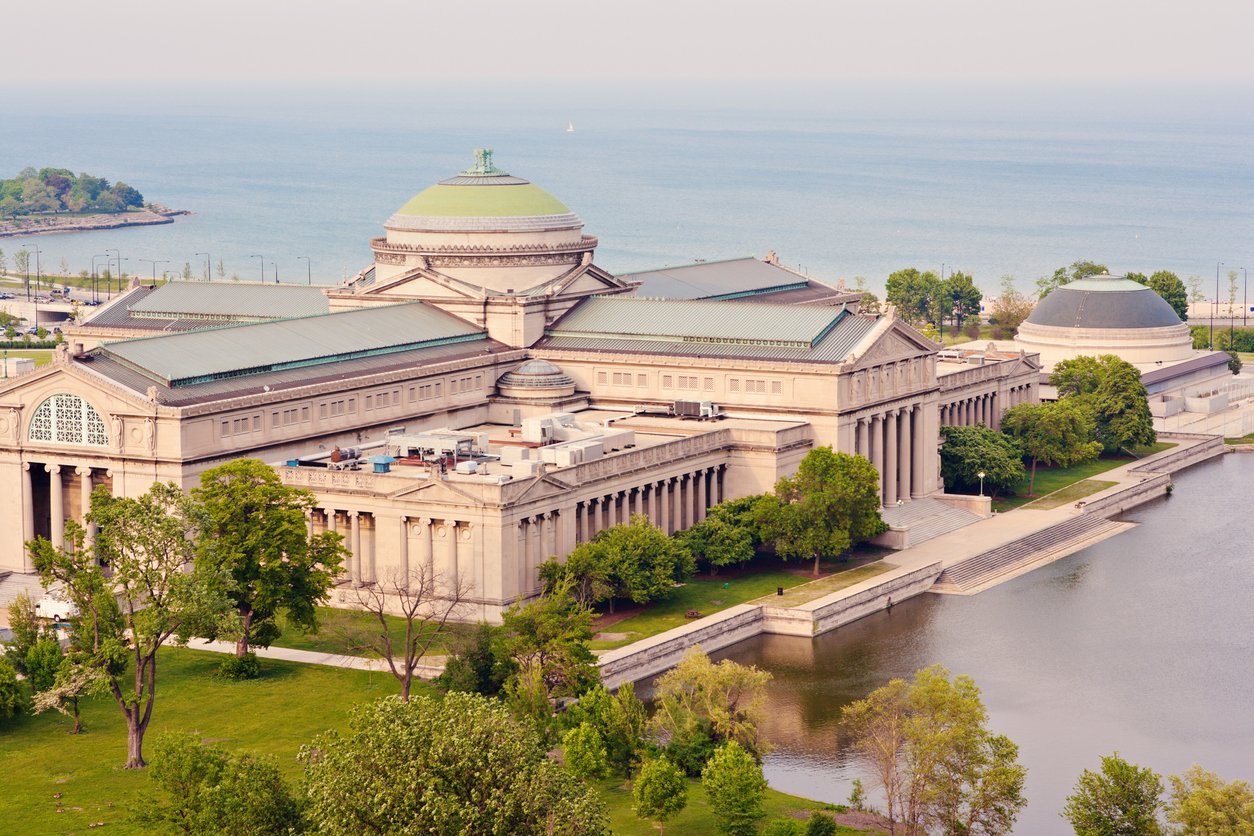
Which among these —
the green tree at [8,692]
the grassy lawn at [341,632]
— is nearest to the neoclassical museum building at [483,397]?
the grassy lawn at [341,632]

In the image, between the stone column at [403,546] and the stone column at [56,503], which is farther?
the stone column at [56,503]

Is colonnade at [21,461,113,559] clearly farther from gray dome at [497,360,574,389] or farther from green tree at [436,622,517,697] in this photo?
gray dome at [497,360,574,389]

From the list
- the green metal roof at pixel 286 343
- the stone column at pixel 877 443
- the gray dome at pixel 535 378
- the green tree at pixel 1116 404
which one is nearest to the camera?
the green metal roof at pixel 286 343

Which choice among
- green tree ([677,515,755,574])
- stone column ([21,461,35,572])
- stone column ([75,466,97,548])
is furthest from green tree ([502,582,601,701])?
stone column ([21,461,35,572])

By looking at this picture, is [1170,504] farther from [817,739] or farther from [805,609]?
[817,739]

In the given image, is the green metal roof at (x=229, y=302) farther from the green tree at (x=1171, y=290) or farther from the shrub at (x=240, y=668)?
the green tree at (x=1171, y=290)

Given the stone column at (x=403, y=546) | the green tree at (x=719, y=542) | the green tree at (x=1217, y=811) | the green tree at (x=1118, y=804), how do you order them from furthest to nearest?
1. the green tree at (x=719, y=542)
2. the stone column at (x=403, y=546)
3. the green tree at (x=1118, y=804)
4. the green tree at (x=1217, y=811)

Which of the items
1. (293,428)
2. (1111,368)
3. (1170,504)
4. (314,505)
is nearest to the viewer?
(314,505)

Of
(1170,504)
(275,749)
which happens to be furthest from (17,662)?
(1170,504)
